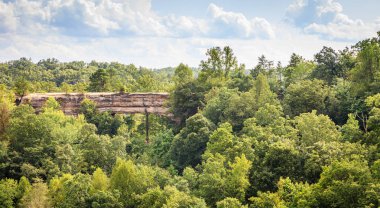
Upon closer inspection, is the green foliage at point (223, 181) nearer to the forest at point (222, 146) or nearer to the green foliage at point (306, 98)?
the forest at point (222, 146)

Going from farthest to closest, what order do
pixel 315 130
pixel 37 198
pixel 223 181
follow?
pixel 315 130 → pixel 37 198 → pixel 223 181

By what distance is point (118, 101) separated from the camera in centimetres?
5606

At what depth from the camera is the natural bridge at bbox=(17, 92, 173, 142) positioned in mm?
55500

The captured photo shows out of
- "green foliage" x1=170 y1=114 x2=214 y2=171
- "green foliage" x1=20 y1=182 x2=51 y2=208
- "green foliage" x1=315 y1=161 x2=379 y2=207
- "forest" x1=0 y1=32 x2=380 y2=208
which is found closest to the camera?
"green foliage" x1=315 y1=161 x2=379 y2=207

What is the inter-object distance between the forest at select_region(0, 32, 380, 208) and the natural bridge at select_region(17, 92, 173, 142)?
135cm

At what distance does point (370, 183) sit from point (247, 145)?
1219 centimetres

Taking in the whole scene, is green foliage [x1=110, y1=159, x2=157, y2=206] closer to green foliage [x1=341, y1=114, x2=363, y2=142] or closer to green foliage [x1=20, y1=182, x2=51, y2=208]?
green foliage [x1=20, y1=182, x2=51, y2=208]

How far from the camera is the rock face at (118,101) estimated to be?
55531 millimetres

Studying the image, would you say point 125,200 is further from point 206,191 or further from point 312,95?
point 312,95

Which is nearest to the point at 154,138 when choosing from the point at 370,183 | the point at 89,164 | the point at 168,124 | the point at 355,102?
the point at 168,124

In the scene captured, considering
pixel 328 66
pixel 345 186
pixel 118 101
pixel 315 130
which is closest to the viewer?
pixel 345 186

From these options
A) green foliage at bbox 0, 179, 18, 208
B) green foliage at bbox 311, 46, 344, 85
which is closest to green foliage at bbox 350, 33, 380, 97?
green foliage at bbox 311, 46, 344, 85

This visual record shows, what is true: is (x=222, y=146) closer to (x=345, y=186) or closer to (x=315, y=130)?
(x=315, y=130)

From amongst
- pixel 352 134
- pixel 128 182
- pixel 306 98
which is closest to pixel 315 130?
pixel 352 134
